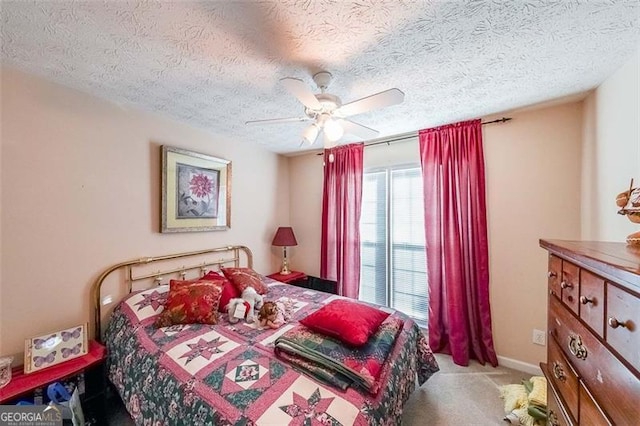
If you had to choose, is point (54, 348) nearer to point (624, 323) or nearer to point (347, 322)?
point (347, 322)

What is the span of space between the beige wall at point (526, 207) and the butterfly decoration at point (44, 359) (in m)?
3.59

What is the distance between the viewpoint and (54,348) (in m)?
1.68

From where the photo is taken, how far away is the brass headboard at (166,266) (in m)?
2.03

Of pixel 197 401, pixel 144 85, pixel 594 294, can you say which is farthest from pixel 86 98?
pixel 594 294

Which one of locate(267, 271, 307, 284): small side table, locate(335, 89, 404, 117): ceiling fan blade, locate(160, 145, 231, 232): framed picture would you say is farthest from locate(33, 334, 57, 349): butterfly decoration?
locate(335, 89, 404, 117): ceiling fan blade

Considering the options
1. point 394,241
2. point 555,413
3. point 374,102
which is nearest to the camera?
point 555,413

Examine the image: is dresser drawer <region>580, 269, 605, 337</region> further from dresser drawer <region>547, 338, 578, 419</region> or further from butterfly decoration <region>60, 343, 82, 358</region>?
butterfly decoration <region>60, 343, 82, 358</region>

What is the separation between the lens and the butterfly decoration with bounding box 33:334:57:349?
64.4 inches

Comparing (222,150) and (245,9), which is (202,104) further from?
(245,9)

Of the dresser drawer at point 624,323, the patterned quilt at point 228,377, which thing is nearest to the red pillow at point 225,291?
the patterned quilt at point 228,377

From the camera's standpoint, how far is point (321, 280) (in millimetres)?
3381

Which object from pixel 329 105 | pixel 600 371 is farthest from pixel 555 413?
pixel 329 105

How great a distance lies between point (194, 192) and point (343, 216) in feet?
5.89

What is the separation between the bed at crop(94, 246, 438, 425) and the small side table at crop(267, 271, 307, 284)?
1157 mm
